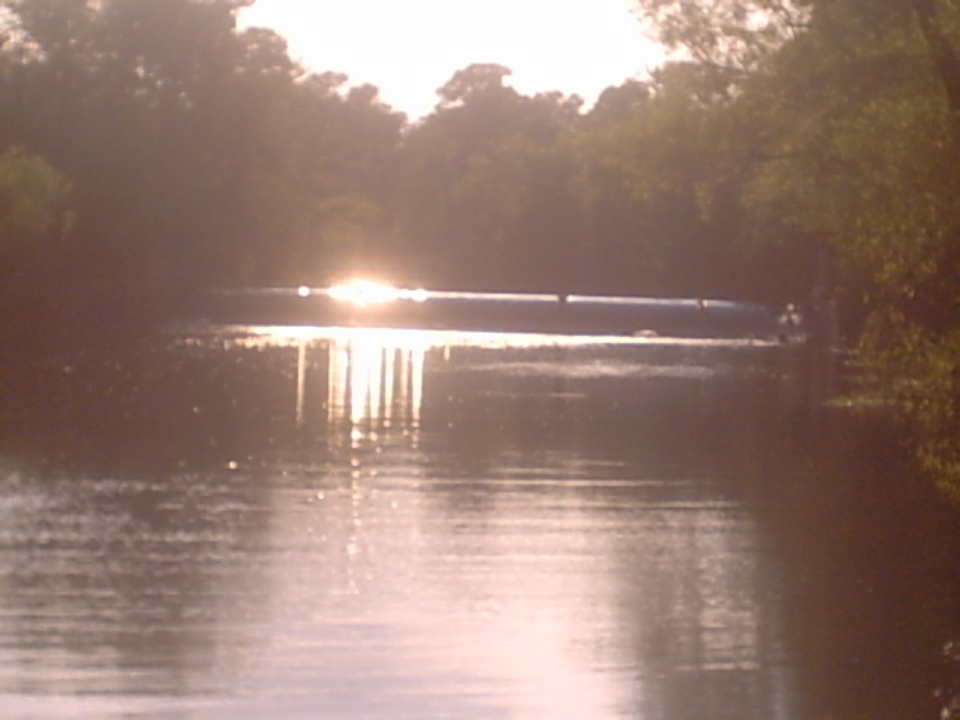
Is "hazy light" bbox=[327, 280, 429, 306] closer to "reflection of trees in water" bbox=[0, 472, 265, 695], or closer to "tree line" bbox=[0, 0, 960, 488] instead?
"tree line" bbox=[0, 0, 960, 488]

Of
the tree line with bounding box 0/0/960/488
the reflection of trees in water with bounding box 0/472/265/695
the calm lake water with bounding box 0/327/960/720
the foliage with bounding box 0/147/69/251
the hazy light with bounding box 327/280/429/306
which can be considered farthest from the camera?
the hazy light with bounding box 327/280/429/306

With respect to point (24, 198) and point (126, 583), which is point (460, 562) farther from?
point (24, 198)

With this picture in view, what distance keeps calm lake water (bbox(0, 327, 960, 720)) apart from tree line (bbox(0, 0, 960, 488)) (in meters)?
1.61

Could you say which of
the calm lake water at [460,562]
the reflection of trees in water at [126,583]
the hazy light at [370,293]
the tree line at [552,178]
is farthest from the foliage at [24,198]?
the reflection of trees in water at [126,583]

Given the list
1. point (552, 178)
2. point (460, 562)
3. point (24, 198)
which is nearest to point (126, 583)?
point (460, 562)

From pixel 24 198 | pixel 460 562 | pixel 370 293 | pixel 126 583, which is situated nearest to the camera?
pixel 126 583

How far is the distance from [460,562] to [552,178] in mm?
78216

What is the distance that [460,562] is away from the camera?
12.0 metres

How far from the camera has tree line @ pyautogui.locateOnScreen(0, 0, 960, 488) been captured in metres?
15.0

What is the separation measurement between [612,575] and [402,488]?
438 cm

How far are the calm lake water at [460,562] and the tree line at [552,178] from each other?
1.61 metres

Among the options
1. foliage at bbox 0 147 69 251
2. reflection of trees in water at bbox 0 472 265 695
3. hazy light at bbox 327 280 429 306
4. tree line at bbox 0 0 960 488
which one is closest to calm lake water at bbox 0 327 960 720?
reflection of trees in water at bbox 0 472 265 695

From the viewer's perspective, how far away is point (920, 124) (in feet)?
47.7

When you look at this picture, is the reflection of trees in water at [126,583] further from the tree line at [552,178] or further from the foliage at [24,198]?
the foliage at [24,198]
